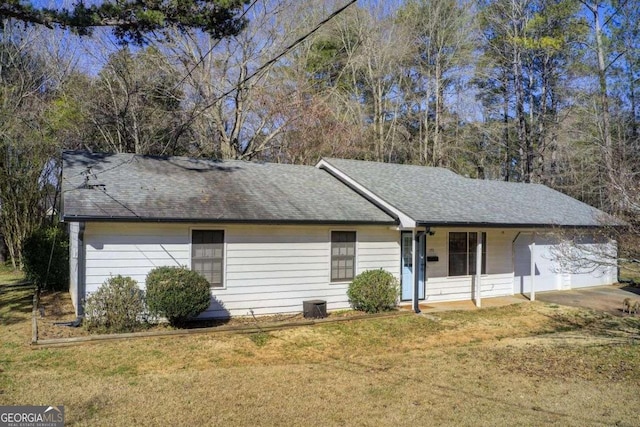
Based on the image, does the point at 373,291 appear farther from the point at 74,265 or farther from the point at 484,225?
the point at 74,265

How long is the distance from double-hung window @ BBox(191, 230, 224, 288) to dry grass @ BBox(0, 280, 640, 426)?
1.78 metres

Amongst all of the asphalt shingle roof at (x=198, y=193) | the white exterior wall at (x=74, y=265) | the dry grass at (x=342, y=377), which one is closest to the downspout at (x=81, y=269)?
the asphalt shingle roof at (x=198, y=193)

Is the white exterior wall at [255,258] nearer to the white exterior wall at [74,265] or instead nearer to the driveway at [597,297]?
the white exterior wall at [74,265]

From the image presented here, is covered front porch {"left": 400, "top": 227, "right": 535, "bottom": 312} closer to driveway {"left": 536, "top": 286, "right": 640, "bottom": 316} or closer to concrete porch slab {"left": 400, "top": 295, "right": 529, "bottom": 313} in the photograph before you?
concrete porch slab {"left": 400, "top": 295, "right": 529, "bottom": 313}

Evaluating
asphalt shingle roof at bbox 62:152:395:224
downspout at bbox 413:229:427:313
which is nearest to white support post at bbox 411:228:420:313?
downspout at bbox 413:229:427:313

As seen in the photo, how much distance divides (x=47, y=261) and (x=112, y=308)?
275 inches

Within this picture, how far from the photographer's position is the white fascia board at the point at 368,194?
11781 mm

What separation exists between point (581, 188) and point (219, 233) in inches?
911

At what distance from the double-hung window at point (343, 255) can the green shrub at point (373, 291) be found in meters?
0.39

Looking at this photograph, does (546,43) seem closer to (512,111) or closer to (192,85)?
(512,111)

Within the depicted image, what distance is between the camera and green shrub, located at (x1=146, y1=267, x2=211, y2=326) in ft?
30.0

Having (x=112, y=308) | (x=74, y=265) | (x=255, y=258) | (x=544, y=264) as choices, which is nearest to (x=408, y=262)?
(x=255, y=258)

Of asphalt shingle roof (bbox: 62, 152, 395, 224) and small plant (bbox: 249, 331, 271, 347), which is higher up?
asphalt shingle roof (bbox: 62, 152, 395, 224)

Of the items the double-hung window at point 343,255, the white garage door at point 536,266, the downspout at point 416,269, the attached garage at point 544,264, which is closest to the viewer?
the downspout at point 416,269
